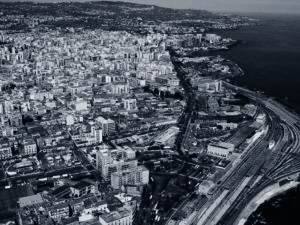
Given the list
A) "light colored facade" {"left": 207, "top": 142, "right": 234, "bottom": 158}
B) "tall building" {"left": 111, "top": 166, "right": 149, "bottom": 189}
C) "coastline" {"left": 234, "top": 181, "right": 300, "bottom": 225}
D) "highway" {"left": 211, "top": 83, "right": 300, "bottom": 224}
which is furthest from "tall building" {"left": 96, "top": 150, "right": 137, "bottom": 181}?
"coastline" {"left": 234, "top": 181, "right": 300, "bottom": 225}

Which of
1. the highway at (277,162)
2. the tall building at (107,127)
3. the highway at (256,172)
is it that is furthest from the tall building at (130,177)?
the tall building at (107,127)

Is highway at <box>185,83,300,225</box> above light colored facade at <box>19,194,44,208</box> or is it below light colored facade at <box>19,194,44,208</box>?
above

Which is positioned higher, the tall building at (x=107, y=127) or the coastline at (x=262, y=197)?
the tall building at (x=107, y=127)

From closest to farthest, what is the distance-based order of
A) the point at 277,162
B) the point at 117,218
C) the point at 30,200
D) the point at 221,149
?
the point at 117,218 → the point at 30,200 → the point at 277,162 → the point at 221,149

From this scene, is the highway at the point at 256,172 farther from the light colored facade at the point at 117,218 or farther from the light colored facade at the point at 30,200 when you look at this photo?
the light colored facade at the point at 30,200

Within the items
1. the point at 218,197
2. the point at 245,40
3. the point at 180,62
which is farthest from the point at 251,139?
the point at 245,40

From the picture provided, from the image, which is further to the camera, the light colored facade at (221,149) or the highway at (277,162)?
the light colored facade at (221,149)

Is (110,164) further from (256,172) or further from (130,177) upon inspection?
(256,172)

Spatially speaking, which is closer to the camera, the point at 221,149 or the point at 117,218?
the point at 117,218

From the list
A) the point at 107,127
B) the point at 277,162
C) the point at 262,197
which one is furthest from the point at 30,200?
the point at 277,162

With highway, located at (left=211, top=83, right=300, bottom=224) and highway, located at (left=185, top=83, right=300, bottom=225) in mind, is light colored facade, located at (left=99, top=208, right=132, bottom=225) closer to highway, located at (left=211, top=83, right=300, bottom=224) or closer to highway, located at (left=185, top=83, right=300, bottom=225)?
highway, located at (left=185, top=83, right=300, bottom=225)
